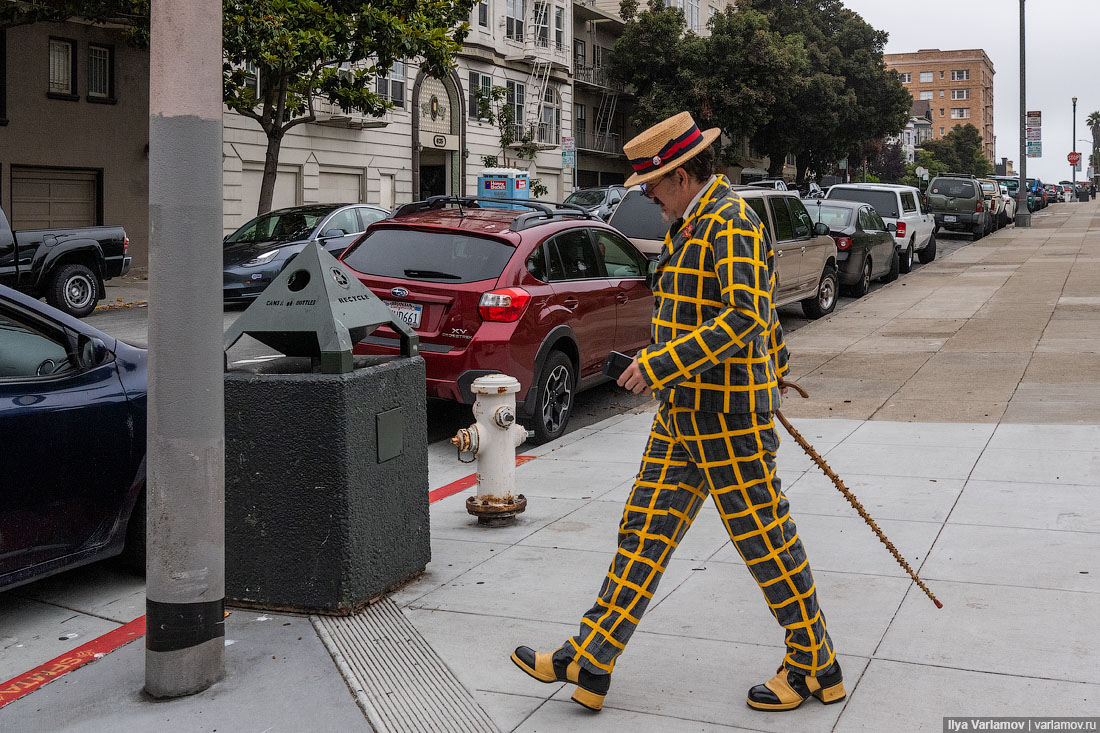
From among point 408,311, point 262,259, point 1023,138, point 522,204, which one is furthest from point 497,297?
point 1023,138

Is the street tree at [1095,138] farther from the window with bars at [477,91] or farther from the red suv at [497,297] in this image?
the red suv at [497,297]

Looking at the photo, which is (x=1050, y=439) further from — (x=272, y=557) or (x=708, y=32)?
(x=708, y=32)

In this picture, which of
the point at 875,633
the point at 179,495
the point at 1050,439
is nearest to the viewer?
the point at 179,495

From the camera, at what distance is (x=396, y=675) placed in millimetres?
4066

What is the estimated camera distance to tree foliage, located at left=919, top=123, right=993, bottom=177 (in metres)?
120

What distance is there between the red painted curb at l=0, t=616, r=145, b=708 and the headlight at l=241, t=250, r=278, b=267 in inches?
487

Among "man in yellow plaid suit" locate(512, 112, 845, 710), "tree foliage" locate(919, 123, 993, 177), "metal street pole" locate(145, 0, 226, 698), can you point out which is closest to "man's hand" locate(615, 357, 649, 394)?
"man in yellow plaid suit" locate(512, 112, 845, 710)

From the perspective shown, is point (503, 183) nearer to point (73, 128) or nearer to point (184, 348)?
point (73, 128)

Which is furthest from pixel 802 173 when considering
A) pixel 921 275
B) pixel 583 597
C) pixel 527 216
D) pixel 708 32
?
pixel 583 597

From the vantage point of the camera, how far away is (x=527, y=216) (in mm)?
8891

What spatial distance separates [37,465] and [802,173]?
6103 cm

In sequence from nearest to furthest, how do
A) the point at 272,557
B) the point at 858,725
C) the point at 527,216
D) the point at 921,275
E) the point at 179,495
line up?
the point at 858,725, the point at 179,495, the point at 272,557, the point at 527,216, the point at 921,275

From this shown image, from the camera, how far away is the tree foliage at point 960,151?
11981 cm

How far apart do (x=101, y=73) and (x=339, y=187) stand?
29.8ft
